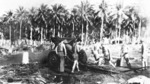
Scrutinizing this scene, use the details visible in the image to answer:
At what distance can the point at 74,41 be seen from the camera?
122 inches

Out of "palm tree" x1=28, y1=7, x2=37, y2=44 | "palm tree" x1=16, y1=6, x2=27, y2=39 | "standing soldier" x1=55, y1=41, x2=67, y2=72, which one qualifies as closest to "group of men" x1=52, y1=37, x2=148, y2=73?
"standing soldier" x1=55, y1=41, x2=67, y2=72

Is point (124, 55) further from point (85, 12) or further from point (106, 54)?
point (85, 12)

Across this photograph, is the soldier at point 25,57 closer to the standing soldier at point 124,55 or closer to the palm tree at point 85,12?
the palm tree at point 85,12

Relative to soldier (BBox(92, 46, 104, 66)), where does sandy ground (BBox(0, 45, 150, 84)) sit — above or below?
below

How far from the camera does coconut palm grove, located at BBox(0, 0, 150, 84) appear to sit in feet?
10.1

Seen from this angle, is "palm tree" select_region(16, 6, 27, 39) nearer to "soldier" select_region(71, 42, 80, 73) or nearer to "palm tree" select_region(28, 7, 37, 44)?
"palm tree" select_region(28, 7, 37, 44)

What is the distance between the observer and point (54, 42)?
10.4ft

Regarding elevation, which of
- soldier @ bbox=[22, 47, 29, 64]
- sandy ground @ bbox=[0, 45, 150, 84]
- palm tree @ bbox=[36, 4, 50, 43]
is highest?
palm tree @ bbox=[36, 4, 50, 43]

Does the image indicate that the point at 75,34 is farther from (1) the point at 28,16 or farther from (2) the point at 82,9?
(1) the point at 28,16

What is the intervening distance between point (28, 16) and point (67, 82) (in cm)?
96

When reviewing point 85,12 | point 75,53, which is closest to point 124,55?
point 75,53

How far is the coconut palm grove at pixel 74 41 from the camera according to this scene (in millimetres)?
3090

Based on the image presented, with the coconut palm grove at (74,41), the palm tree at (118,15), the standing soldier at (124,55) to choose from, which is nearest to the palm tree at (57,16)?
the coconut palm grove at (74,41)

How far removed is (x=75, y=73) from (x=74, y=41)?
387mm
